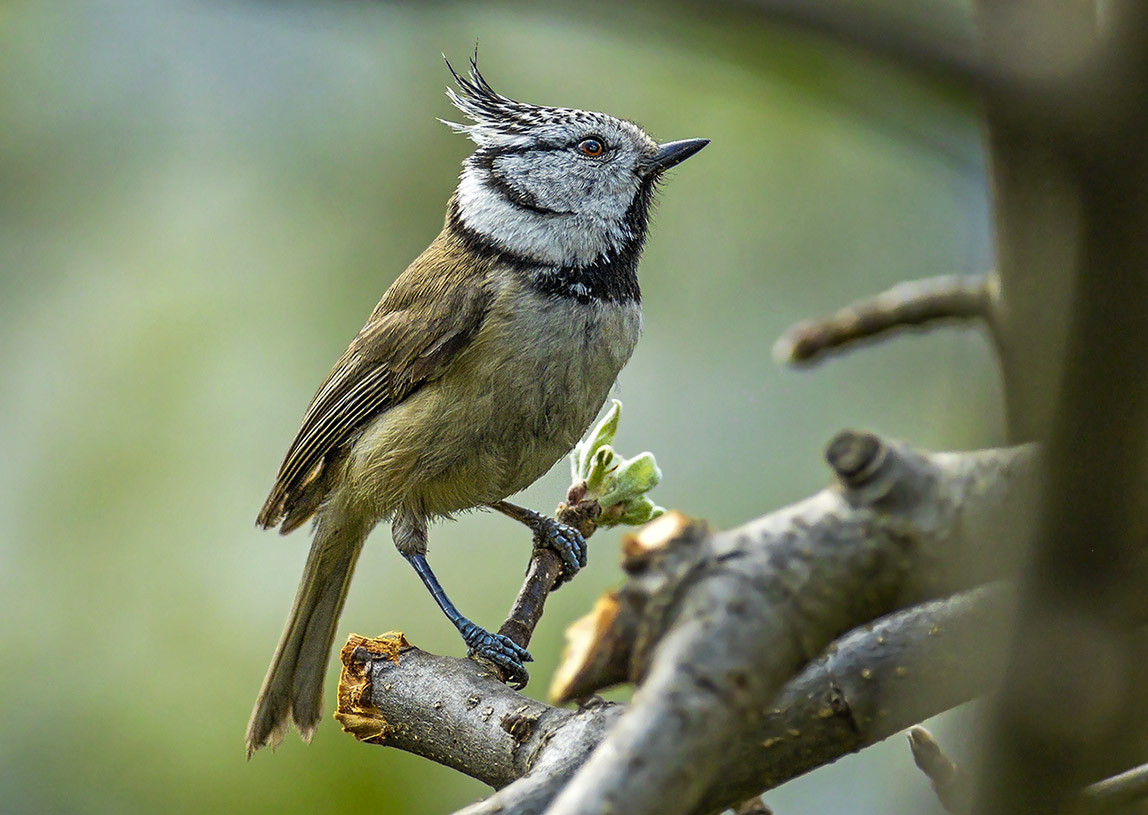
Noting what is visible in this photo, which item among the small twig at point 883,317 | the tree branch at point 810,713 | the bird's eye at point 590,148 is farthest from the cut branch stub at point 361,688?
the bird's eye at point 590,148

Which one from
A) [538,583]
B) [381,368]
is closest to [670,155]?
[381,368]

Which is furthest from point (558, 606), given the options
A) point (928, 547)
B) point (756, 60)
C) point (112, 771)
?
point (928, 547)

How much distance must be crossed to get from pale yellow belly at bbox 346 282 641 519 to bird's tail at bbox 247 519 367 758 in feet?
1.23

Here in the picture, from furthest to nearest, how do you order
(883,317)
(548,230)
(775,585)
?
(548,230) → (883,317) → (775,585)

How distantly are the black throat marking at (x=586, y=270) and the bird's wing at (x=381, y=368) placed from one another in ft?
0.49

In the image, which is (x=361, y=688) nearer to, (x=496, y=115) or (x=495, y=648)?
(x=495, y=648)

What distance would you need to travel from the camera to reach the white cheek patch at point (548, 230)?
3.62 m

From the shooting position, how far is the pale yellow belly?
339 cm

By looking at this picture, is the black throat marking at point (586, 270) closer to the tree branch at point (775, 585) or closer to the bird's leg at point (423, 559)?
the bird's leg at point (423, 559)

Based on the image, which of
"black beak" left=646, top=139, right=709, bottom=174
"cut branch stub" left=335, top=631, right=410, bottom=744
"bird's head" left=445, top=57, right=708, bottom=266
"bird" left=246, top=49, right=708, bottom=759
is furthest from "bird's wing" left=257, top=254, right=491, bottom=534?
"cut branch stub" left=335, top=631, right=410, bottom=744

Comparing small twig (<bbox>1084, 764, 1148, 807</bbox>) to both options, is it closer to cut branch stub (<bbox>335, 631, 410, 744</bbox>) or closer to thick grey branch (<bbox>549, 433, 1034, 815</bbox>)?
thick grey branch (<bbox>549, 433, 1034, 815</bbox>)

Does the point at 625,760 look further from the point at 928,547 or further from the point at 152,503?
the point at 152,503

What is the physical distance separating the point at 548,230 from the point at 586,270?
24cm

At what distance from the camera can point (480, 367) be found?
344 centimetres
